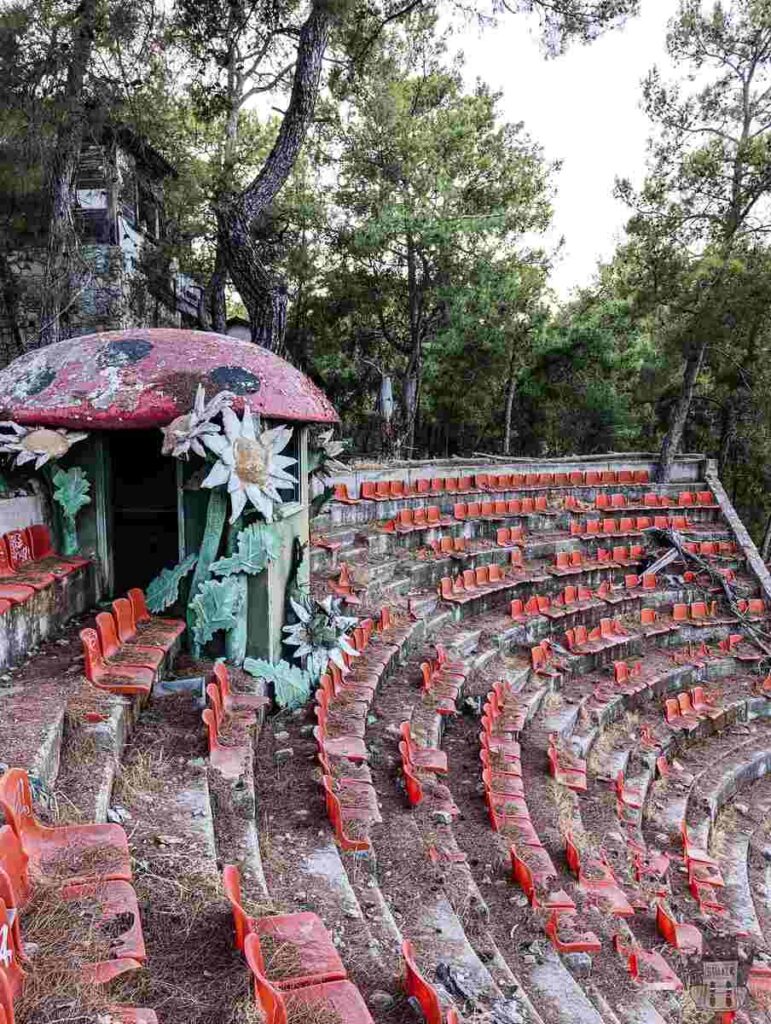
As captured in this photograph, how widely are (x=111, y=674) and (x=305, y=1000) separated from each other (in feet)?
7.77

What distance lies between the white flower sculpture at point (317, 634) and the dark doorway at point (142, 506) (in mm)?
1133

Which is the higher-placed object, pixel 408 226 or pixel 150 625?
pixel 408 226

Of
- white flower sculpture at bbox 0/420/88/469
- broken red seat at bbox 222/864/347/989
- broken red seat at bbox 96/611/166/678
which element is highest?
white flower sculpture at bbox 0/420/88/469

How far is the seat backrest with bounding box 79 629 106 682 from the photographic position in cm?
396

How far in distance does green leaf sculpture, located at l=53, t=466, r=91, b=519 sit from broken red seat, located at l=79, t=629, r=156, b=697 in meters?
1.28

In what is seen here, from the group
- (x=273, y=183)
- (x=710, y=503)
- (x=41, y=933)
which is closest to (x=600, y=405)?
(x=710, y=503)

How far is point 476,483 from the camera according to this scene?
12.5 m

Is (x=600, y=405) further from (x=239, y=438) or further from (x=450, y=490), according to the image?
(x=239, y=438)

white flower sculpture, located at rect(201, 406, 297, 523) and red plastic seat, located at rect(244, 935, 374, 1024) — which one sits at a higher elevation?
white flower sculpture, located at rect(201, 406, 297, 523)

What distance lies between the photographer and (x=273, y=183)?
8125 millimetres

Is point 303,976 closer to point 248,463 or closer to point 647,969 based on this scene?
point 647,969

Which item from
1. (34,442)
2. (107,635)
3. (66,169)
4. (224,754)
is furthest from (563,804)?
(66,169)

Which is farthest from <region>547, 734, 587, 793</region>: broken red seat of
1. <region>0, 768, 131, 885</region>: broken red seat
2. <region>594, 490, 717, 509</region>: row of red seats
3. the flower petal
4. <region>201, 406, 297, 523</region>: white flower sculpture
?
<region>594, 490, 717, 509</region>: row of red seats

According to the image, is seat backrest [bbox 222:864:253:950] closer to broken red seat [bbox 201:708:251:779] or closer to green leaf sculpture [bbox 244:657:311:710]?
broken red seat [bbox 201:708:251:779]
